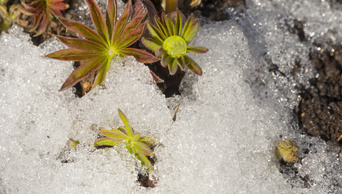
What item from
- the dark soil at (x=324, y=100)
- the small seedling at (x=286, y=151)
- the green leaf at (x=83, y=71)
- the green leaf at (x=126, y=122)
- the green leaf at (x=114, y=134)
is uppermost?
the green leaf at (x=83, y=71)

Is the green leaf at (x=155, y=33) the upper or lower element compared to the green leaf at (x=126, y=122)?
upper

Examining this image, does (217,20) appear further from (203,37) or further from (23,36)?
(23,36)

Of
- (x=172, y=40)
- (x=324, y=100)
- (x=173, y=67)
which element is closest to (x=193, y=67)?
(x=173, y=67)

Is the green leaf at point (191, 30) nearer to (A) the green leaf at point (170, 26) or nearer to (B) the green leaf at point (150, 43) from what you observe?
(A) the green leaf at point (170, 26)

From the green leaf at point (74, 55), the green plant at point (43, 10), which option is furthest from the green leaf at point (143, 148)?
the green plant at point (43, 10)

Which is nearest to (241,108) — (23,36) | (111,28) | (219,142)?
(219,142)

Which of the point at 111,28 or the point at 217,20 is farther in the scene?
the point at 217,20

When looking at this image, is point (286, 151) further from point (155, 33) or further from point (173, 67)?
point (155, 33)
